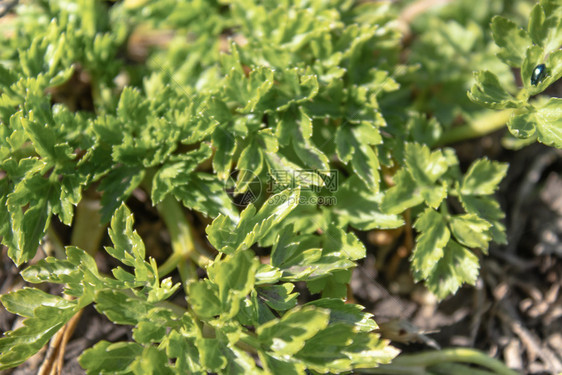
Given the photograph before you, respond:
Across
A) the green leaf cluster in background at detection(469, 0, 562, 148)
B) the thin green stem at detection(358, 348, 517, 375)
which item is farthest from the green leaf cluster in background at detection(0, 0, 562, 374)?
the thin green stem at detection(358, 348, 517, 375)

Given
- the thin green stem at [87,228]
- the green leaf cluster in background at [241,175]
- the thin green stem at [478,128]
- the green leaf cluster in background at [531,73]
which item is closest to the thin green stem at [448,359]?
the green leaf cluster in background at [241,175]

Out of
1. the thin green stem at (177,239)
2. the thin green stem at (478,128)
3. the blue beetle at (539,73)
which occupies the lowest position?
the thin green stem at (478,128)

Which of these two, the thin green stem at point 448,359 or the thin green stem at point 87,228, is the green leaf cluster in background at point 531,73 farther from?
the thin green stem at point 87,228

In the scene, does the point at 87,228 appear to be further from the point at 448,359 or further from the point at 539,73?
the point at 539,73

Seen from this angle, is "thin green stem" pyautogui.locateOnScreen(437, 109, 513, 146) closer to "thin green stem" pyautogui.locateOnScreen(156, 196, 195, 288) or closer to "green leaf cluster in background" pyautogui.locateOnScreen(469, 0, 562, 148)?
"green leaf cluster in background" pyautogui.locateOnScreen(469, 0, 562, 148)

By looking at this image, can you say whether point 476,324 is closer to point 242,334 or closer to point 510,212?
point 510,212

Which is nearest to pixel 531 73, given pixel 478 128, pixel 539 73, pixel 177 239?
pixel 539 73
